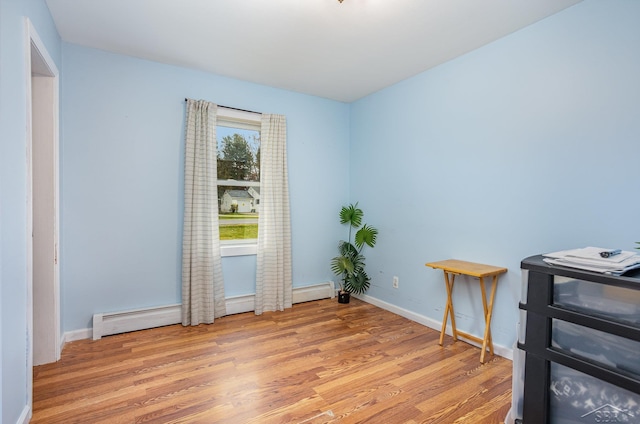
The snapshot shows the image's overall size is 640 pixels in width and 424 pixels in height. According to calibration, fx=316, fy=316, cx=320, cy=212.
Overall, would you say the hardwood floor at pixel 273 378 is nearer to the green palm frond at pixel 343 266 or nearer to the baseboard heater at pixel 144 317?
the baseboard heater at pixel 144 317

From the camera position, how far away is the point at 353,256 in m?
4.06

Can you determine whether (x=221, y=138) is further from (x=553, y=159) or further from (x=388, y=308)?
(x=553, y=159)

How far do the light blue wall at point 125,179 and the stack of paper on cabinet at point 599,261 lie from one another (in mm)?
2971

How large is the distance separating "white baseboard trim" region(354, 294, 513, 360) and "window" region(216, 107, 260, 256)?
1602 mm

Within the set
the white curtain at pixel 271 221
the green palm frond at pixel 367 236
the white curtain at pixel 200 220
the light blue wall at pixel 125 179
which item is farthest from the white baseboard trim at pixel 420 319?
the white curtain at pixel 200 220

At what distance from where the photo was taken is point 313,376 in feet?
7.50

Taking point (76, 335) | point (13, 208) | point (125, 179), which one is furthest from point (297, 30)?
point (76, 335)

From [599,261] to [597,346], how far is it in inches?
14.6

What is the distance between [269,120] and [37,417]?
3124mm

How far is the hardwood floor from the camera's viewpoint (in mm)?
1871

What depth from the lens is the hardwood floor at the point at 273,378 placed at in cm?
187

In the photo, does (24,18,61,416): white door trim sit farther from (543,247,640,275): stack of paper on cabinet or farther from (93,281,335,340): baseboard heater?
A: (543,247,640,275): stack of paper on cabinet

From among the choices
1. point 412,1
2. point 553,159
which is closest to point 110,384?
point 412,1

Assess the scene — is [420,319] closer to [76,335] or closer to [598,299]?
[598,299]
